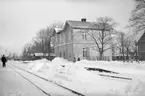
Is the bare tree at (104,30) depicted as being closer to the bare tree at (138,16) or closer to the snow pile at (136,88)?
the bare tree at (138,16)

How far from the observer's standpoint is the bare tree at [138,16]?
25.2 m

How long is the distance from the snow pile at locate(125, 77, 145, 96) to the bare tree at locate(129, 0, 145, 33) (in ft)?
65.1

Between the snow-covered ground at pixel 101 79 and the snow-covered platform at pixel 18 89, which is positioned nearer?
the snow-covered ground at pixel 101 79

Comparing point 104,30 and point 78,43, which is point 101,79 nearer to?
point 104,30

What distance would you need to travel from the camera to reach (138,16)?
83.3ft

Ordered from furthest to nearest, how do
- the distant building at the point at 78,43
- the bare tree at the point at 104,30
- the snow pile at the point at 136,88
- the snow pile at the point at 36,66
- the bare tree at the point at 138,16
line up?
the distant building at the point at 78,43, the bare tree at the point at 104,30, the bare tree at the point at 138,16, the snow pile at the point at 36,66, the snow pile at the point at 136,88

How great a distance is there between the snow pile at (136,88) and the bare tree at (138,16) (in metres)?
19.8

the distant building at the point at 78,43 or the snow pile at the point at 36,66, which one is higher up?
the distant building at the point at 78,43

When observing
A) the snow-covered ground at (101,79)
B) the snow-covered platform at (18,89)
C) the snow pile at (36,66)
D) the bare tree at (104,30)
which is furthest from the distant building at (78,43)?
the snow-covered platform at (18,89)

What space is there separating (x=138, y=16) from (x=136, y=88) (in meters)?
20.4

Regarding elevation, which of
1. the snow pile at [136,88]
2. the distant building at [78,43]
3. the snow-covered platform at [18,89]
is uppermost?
the distant building at [78,43]

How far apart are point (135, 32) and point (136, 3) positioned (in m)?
4.31

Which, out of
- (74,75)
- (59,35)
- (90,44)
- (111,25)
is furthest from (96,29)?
(74,75)

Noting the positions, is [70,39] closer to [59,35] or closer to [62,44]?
[62,44]
